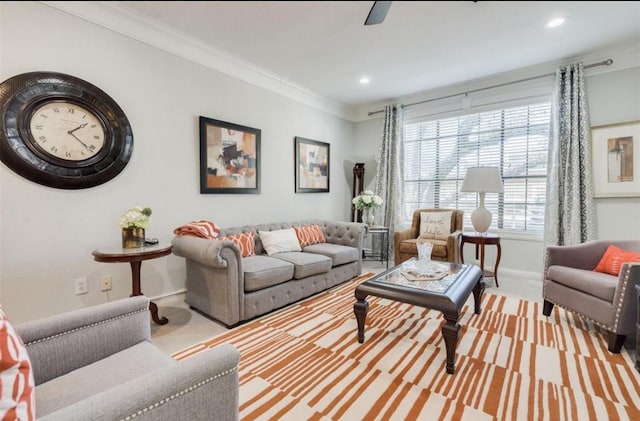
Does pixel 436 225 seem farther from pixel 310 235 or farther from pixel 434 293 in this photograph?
pixel 434 293

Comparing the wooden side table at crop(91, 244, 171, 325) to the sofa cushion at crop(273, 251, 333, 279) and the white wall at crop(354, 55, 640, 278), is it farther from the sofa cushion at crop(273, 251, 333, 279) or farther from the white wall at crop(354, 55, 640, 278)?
the white wall at crop(354, 55, 640, 278)

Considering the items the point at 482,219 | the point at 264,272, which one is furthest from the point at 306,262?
the point at 482,219

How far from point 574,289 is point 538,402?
118cm

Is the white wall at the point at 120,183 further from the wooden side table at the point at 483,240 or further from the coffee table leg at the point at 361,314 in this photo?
the wooden side table at the point at 483,240

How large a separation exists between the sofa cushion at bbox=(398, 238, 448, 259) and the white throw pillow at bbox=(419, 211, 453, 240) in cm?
19

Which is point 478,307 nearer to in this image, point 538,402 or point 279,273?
point 538,402

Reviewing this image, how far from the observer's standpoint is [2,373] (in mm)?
683

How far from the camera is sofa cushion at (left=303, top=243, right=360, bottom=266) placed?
3.17 metres

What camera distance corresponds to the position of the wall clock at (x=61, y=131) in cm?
195

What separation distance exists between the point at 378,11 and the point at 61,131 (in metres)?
2.56

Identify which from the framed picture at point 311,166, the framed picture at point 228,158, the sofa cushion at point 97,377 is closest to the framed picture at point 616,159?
the framed picture at point 311,166

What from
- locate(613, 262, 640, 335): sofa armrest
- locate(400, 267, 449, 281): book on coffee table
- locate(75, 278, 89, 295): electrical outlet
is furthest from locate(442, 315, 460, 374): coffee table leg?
locate(75, 278, 89, 295): electrical outlet

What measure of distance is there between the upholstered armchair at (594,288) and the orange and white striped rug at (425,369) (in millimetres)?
171

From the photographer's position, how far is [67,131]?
2.16m
